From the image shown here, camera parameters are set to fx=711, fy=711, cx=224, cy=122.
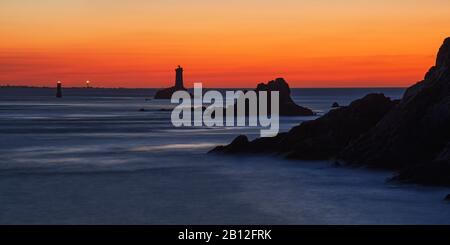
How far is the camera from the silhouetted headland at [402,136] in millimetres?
23219

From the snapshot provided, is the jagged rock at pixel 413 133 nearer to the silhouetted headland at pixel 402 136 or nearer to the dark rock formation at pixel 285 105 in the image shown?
the silhouetted headland at pixel 402 136

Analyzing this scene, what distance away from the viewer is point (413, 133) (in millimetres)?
26094

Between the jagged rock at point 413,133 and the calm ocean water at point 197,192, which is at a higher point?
the jagged rock at point 413,133

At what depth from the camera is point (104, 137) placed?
51844mm

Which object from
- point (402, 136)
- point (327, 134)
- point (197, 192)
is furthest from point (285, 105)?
point (197, 192)

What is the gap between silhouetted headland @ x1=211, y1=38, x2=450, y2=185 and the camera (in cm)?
2322

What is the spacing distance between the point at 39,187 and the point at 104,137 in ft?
88.3

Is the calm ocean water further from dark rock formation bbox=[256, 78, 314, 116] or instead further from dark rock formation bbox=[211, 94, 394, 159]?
dark rock formation bbox=[256, 78, 314, 116]

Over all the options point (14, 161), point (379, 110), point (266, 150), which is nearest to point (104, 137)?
point (14, 161)

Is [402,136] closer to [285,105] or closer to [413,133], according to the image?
Answer: [413,133]

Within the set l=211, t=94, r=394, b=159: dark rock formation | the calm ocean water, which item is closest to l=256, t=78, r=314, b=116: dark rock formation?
the calm ocean water

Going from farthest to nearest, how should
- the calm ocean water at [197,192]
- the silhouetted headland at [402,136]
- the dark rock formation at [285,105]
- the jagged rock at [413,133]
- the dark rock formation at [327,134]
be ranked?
the dark rock formation at [285,105] → the dark rock formation at [327,134] → the jagged rock at [413,133] → the silhouetted headland at [402,136] → the calm ocean water at [197,192]

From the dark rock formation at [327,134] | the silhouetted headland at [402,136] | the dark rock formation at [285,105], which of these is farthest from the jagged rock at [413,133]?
the dark rock formation at [285,105]
